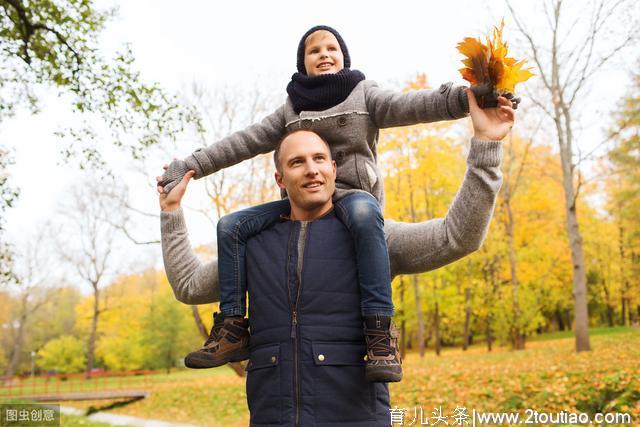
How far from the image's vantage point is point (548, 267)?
27516 mm

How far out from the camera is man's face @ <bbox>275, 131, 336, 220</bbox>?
89.4 inches

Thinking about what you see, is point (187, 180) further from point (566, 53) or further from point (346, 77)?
point (566, 53)

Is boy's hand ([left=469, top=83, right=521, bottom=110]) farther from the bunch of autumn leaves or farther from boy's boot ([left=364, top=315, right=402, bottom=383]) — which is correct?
boy's boot ([left=364, top=315, right=402, bottom=383])

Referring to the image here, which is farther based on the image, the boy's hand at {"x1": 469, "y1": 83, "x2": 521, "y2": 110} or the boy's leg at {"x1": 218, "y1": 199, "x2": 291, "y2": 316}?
the boy's leg at {"x1": 218, "y1": 199, "x2": 291, "y2": 316}

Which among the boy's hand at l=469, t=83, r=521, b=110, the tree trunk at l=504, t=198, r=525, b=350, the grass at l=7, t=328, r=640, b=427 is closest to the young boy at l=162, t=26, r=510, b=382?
the boy's hand at l=469, t=83, r=521, b=110

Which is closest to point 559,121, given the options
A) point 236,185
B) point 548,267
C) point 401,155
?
point 401,155

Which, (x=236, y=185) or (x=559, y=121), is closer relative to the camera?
(x=559, y=121)

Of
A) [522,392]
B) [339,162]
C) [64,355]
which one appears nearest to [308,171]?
[339,162]

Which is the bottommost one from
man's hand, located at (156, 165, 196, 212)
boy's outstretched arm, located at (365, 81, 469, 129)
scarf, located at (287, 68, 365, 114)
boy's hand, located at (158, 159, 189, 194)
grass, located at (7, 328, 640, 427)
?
grass, located at (7, 328, 640, 427)

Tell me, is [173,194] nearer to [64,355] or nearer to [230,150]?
[230,150]

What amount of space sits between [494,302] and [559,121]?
11016 millimetres

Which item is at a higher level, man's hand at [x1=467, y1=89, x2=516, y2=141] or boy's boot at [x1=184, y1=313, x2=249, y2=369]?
man's hand at [x1=467, y1=89, x2=516, y2=141]

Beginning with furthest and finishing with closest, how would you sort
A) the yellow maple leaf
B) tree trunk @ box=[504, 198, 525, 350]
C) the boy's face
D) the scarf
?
tree trunk @ box=[504, 198, 525, 350] → the boy's face → the scarf → the yellow maple leaf

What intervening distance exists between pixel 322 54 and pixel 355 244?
1.02 m
